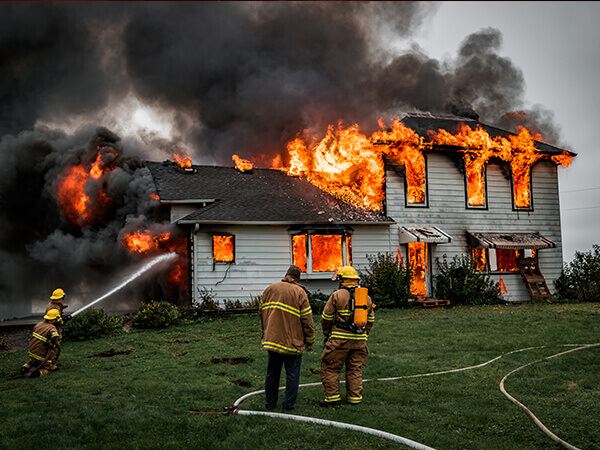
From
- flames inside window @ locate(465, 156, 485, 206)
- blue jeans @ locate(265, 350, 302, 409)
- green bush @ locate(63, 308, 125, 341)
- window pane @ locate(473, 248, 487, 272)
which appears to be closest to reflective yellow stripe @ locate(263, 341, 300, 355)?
blue jeans @ locate(265, 350, 302, 409)

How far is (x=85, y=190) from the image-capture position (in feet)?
60.9

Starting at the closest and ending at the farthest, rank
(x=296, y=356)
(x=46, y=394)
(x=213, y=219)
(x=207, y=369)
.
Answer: (x=296, y=356), (x=46, y=394), (x=207, y=369), (x=213, y=219)

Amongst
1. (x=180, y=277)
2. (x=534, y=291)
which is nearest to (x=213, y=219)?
(x=180, y=277)

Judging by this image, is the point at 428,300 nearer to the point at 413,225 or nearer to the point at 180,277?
the point at 413,225

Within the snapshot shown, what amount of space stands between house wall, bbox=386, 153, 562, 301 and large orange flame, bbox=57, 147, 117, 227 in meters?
10.9

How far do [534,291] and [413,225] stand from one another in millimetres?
5514

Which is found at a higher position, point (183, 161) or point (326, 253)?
point (183, 161)

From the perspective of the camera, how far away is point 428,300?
1750cm

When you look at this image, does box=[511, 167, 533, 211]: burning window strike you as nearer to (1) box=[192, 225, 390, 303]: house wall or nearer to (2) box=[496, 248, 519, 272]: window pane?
(2) box=[496, 248, 519, 272]: window pane

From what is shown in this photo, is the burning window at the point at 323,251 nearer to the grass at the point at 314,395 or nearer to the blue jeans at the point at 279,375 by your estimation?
the grass at the point at 314,395

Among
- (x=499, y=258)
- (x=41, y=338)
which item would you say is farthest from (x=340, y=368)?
(x=499, y=258)

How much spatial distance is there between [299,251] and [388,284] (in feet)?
12.4

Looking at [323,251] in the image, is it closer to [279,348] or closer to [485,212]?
[485,212]

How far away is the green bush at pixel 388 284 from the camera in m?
16.5
